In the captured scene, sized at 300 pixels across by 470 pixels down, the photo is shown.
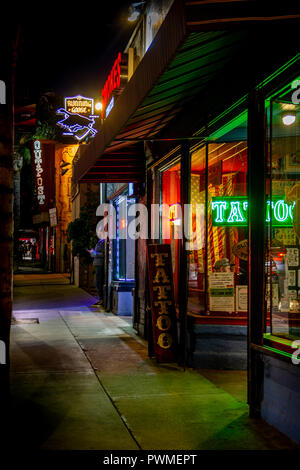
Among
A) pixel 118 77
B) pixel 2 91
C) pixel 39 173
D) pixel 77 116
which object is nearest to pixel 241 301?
pixel 2 91

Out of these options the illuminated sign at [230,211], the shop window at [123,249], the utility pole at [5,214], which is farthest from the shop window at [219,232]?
the shop window at [123,249]

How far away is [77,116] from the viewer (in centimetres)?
2816

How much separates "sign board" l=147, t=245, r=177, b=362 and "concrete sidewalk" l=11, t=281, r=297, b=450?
0.86ft

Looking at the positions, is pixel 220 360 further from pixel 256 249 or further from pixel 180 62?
pixel 180 62

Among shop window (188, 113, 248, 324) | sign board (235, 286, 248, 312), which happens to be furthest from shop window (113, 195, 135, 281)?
sign board (235, 286, 248, 312)

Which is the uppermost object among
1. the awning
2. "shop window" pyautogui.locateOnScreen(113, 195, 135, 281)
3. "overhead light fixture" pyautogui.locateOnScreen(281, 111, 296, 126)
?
the awning

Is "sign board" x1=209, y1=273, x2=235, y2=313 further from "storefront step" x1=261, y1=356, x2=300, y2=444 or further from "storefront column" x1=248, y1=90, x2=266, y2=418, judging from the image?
"storefront step" x1=261, y1=356, x2=300, y2=444

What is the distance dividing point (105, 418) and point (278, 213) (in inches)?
132

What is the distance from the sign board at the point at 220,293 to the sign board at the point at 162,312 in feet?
1.93

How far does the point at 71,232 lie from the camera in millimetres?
16031

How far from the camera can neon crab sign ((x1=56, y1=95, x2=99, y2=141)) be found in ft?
90.5

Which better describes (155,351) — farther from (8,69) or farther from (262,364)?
(8,69)

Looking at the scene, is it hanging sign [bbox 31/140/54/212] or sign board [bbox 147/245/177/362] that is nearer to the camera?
sign board [bbox 147/245/177/362]

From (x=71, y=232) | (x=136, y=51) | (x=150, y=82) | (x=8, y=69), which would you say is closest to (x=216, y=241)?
(x=150, y=82)
